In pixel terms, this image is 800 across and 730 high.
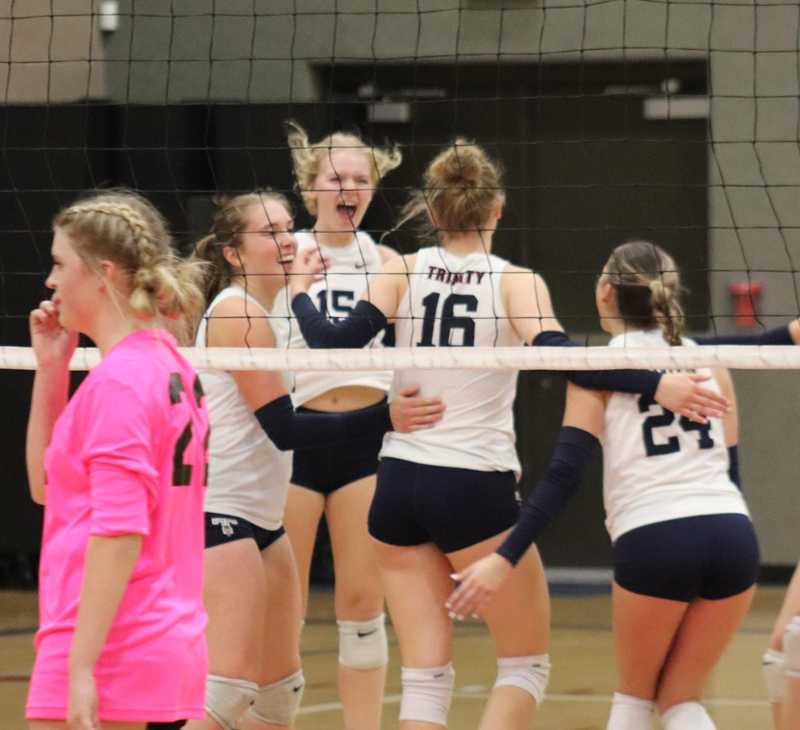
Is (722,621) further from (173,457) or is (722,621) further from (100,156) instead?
(100,156)

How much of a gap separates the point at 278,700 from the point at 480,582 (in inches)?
31.9

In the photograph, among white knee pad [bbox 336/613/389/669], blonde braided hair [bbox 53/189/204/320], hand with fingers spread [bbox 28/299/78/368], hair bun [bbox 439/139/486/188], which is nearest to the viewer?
blonde braided hair [bbox 53/189/204/320]

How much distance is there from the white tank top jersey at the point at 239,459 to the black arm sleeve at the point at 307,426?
0.35 ft

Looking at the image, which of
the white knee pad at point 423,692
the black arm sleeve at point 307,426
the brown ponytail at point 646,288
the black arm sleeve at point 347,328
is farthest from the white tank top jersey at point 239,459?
the brown ponytail at point 646,288

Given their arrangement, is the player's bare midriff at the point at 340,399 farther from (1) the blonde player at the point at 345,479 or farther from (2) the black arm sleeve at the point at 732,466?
(2) the black arm sleeve at the point at 732,466

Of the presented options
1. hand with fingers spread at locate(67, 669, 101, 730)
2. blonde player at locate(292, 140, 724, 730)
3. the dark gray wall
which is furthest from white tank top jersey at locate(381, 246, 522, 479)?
the dark gray wall

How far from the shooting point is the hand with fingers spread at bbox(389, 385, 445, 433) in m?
3.94

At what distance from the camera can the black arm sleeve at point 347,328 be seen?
4.23m

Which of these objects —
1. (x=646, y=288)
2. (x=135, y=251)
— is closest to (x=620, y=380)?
(x=646, y=288)

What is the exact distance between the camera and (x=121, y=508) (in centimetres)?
255

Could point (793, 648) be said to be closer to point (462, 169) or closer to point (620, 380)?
point (620, 380)

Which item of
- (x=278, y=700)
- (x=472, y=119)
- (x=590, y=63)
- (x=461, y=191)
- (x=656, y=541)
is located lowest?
(x=278, y=700)

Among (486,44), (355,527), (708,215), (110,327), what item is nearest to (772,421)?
(708,215)

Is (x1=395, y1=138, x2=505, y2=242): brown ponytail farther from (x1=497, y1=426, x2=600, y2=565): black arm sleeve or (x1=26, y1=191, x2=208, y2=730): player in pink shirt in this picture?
(x1=26, y1=191, x2=208, y2=730): player in pink shirt
